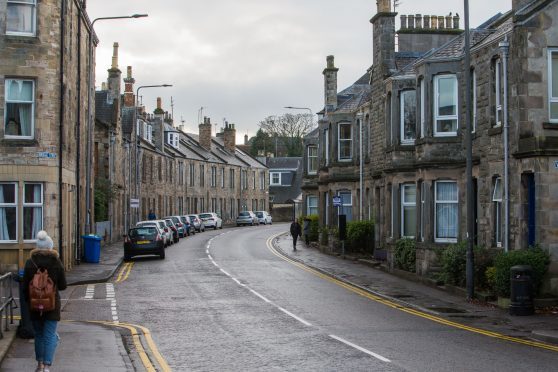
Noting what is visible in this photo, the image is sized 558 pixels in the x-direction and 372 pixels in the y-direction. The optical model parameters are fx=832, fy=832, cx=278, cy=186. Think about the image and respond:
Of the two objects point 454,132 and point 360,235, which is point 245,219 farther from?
point 454,132

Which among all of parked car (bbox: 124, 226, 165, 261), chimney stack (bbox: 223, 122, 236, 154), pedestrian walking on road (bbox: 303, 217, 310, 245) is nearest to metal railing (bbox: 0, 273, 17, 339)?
parked car (bbox: 124, 226, 165, 261)

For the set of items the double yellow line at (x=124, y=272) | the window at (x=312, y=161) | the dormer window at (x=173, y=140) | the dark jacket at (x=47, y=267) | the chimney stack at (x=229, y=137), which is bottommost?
the double yellow line at (x=124, y=272)

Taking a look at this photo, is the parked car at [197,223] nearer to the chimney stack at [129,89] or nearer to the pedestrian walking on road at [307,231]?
the chimney stack at [129,89]

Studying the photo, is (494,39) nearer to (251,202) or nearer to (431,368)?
(431,368)

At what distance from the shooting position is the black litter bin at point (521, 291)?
19.3m

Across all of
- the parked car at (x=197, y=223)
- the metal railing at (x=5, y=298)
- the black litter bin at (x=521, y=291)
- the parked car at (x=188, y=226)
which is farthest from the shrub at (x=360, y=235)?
the parked car at (x=197, y=223)

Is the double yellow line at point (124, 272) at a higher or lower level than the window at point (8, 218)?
lower

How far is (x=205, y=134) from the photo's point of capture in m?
93.2

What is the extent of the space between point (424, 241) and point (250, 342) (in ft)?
45.8

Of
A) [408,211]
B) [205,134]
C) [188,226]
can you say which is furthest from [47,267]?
[205,134]

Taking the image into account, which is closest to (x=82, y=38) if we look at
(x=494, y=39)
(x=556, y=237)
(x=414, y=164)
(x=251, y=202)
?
(x=414, y=164)

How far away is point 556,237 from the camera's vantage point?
20.7m

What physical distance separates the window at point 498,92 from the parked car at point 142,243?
62.9 feet

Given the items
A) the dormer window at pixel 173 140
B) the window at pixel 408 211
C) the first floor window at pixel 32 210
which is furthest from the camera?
the dormer window at pixel 173 140
